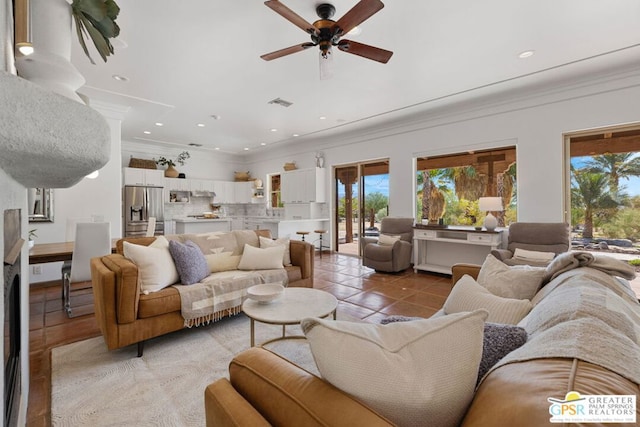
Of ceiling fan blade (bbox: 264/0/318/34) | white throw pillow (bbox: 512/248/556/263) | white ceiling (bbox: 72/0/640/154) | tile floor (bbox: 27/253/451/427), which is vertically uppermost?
white ceiling (bbox: 72/0/640/154)

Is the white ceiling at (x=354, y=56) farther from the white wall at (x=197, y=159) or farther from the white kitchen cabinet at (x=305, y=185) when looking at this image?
the white wall at (x=197, y=159)

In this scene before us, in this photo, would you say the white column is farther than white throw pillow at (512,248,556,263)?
No

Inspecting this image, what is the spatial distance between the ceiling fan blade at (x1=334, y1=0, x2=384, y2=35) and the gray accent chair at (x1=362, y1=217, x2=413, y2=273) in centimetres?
345

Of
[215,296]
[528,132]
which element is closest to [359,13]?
[215,296]

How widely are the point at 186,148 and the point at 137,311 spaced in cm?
656

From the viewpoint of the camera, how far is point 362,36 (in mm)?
2715

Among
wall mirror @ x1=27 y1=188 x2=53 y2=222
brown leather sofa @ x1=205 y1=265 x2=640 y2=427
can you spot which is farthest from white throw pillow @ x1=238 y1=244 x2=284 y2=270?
wall mirror @ x1=27 y1=188 x2=53 y2=222

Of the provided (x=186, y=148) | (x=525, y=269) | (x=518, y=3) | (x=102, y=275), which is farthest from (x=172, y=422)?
(x=186, y=148)

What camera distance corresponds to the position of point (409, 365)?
2.21 feet

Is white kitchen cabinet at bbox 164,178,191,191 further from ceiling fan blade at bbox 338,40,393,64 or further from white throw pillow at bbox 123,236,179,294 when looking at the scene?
ceiling fan blade at bbox 338,40,393,64

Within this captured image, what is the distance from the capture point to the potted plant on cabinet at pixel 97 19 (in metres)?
0.83

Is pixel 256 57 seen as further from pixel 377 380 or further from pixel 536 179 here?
pixel 536 179

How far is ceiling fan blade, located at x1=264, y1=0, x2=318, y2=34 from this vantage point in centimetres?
188

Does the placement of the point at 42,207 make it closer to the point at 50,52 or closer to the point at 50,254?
the point at 50,254
